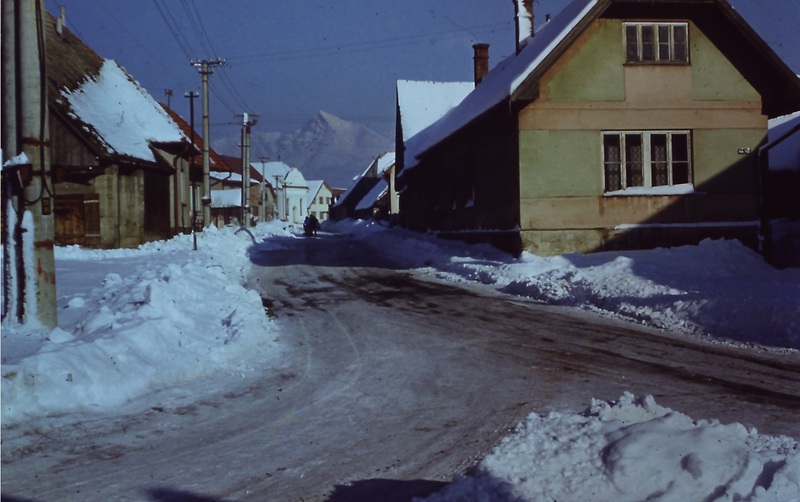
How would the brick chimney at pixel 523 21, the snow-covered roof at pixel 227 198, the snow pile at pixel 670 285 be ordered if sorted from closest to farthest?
the snow pile at pixel 670 285
the brick chimney at pixel 523 21
the snow-covered roof at pixel 227 198

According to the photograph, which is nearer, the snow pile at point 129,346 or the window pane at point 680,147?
the snow pile at point 129,346

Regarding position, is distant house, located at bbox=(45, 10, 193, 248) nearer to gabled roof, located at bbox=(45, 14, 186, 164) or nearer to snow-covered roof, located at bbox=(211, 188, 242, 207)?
gabled roof, located at bbox=(45, 14, 186, 164)

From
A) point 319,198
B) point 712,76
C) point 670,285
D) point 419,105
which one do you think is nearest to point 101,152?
point 712,76

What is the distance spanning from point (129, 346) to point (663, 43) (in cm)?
1652

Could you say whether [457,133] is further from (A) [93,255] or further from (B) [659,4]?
(A) [93,255]

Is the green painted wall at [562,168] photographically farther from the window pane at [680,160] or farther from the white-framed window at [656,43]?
the white-framed window at [656,43]

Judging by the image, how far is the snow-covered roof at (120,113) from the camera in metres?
26.9

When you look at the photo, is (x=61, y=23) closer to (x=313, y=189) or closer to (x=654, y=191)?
(x=654, y=191)

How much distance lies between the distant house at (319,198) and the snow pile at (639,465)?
14525cm

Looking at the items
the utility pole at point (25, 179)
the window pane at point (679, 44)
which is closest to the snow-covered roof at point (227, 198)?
the window pane at point (679, 44)

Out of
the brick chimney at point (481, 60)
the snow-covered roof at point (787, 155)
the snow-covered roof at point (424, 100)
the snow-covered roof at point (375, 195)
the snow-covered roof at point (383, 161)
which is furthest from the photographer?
the snow-covered roof at point (383, 161)

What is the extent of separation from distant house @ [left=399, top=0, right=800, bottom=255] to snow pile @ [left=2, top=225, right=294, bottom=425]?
921 cm

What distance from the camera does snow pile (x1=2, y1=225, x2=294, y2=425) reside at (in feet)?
19.2

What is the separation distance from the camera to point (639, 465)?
390 centimetres
